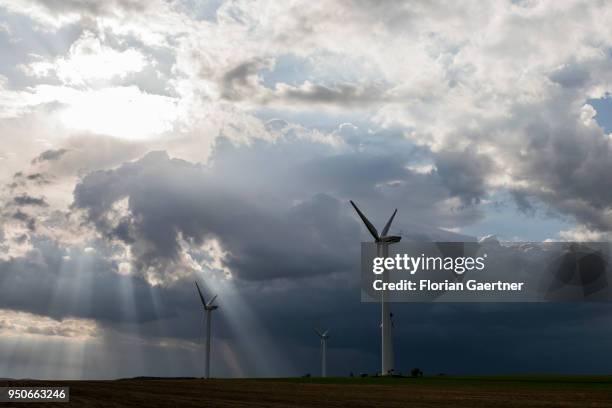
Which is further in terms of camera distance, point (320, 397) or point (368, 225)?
point (368, 225)

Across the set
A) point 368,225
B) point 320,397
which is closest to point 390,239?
point 368,225

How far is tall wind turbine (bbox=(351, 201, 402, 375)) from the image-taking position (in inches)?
6132

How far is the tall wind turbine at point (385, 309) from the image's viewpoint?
156 m

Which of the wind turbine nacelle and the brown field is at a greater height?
the wind turbine nacelle

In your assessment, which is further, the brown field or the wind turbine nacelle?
the wind turbine nacelle

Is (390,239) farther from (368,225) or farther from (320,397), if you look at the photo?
(320,397)

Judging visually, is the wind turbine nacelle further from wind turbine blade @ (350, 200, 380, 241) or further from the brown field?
the brown field

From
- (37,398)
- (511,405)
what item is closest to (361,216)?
(511,405)

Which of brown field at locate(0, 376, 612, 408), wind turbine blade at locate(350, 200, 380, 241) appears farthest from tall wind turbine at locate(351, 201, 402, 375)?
brown field at locate(0, 376, 612, 408)

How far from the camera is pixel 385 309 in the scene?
156 m

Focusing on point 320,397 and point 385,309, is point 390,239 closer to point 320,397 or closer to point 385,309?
point 385,309

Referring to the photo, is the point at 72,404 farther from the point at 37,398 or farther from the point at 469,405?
the point at 469,405

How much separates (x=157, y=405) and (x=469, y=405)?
28.0 m

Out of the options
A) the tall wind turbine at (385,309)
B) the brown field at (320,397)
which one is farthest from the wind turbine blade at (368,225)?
the brown field at (320,397)
